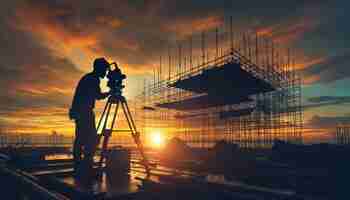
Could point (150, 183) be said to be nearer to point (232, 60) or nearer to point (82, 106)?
point (82, 106)

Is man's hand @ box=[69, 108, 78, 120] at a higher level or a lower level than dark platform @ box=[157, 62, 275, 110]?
lower

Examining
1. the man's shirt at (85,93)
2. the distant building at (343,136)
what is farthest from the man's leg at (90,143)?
the distant building at (343,136)

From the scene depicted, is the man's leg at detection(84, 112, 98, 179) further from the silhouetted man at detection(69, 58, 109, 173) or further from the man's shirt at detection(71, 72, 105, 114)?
the man's shirt at detection(71, 72, 105, 114)

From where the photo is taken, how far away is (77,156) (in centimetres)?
732

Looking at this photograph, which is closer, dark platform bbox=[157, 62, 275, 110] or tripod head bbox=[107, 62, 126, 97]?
tripod head bbox=[107, 62, 126, 97]

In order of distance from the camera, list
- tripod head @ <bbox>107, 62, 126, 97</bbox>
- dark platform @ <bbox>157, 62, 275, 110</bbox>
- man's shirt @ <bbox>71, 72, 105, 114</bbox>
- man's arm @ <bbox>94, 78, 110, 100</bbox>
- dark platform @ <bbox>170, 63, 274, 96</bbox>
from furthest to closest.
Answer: dark platform @ <bbox>157, 62, 275, 110</bbox>, dark platform @ <bbox>170, 63, 274, 96</bbox>, tripod head @ <bbox>107, 62, 126, 97</bbox>, man's arm @ <bbox>94, 78, 110, 100</bbox>, man's shirt @ <bbox>71, 72, 105, 114</bbox>

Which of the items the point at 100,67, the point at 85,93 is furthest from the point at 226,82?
the point at 85,93

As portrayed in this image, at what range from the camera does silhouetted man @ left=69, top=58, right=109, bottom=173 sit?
280 inches

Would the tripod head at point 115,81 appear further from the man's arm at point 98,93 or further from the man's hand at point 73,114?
the man's hand at point 73,114

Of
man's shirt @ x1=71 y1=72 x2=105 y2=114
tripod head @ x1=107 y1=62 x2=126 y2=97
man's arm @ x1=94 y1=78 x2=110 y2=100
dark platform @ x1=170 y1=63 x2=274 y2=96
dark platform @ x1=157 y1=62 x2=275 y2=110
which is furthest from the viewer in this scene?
dark platform @ x1=157 y1=62 x2=275 y2=110

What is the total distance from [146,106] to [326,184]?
62.4 feet

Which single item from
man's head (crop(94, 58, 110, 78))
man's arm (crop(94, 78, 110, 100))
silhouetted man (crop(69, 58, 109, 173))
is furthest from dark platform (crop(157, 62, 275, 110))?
silhouetted man (crop(69, 58, 109, 173))

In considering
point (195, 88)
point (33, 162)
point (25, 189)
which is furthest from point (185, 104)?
point (25, 189)

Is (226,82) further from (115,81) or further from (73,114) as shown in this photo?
(73,114)
